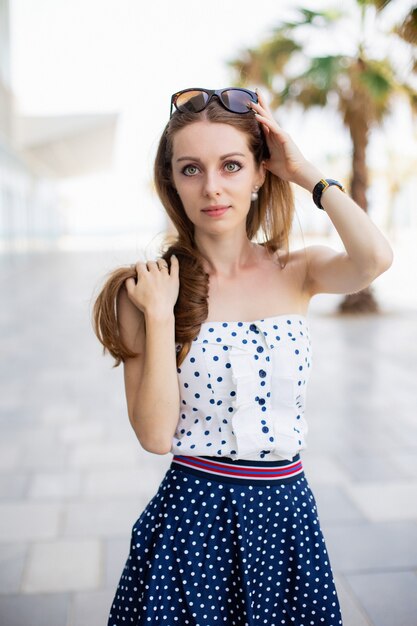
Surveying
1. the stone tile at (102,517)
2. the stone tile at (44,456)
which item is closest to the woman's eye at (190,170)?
the stone tile at (102,517)

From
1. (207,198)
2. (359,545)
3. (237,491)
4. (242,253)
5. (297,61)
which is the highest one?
(297,61)

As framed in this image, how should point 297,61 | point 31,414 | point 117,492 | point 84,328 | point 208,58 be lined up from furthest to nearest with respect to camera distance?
1. point 208,58
2. point 297,61
3. point 84,328
4. point 31,414
5. point 117,492

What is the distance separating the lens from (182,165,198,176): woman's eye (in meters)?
1.65

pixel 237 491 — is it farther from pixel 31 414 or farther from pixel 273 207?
pixel 31 414

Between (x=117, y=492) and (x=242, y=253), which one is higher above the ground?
(x=242, y=253)

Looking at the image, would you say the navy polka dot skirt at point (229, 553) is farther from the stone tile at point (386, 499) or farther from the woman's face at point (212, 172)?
the stone tile at point (386, 499)

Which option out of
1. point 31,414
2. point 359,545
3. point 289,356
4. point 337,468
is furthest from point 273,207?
point 31,414

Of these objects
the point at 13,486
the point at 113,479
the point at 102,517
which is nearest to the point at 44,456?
the point at 13,486

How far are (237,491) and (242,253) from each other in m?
0.63

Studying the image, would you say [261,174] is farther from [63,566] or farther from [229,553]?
[63,566]

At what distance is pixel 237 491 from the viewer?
5.52 ft

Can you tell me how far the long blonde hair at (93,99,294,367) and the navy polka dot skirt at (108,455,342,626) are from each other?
A: 1.13ft

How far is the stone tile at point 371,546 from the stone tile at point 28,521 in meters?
1.43

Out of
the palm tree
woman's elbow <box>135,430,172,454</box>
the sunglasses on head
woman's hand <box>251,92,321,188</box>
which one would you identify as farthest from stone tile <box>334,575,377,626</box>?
the palm tree
